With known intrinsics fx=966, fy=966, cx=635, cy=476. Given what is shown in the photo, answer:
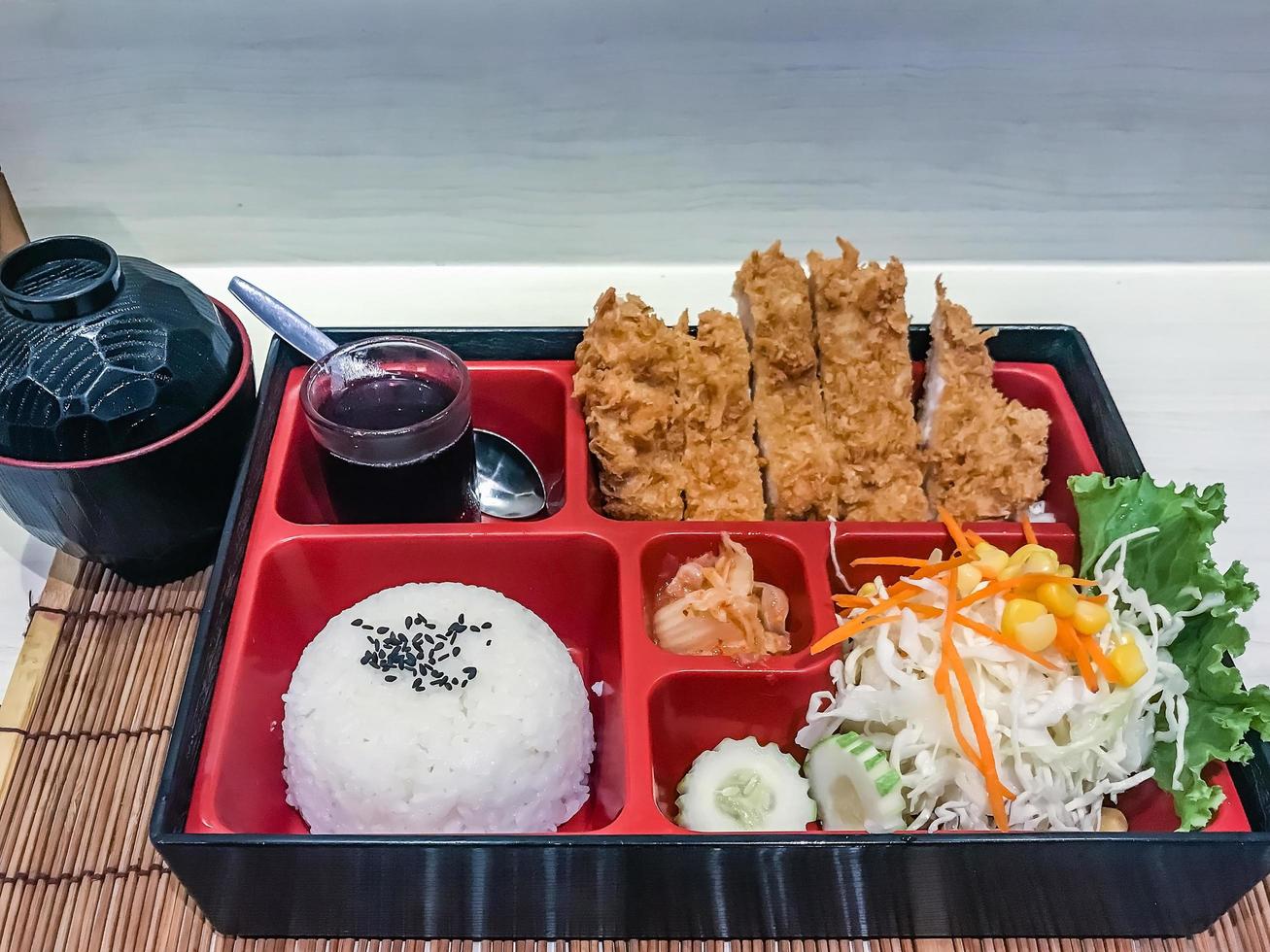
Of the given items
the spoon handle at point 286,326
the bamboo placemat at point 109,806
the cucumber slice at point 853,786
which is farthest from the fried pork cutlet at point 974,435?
the spoon handle at point 286,326

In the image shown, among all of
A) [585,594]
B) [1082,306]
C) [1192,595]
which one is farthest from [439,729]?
[1082,306]

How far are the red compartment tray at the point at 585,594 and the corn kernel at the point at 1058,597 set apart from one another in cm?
24

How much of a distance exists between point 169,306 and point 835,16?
1569 millimetres

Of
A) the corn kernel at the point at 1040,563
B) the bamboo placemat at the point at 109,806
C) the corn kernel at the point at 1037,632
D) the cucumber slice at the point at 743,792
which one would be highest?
the corn kernel at the point at 1040,563

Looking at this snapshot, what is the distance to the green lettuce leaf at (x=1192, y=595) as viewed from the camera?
4.87ft

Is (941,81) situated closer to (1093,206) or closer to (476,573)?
(1093,206)

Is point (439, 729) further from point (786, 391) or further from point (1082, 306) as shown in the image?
point (1082, 306)

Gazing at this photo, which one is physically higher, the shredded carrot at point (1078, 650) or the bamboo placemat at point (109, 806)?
the shredded carrot at point (1078, 650)

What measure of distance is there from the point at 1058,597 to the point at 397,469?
1.19 metres

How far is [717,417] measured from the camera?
1971mm

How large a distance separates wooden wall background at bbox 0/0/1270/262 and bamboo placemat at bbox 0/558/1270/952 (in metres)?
1.09

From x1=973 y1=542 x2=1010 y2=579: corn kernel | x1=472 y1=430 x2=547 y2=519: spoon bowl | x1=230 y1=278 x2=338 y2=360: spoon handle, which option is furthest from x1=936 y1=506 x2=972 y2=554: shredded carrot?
x1=230 y1=278 x2=338 y2=360: spoon handle

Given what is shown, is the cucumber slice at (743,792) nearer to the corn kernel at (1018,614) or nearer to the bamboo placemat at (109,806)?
the bamboo placemat at (109,806)

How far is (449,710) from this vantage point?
1.64 metres
